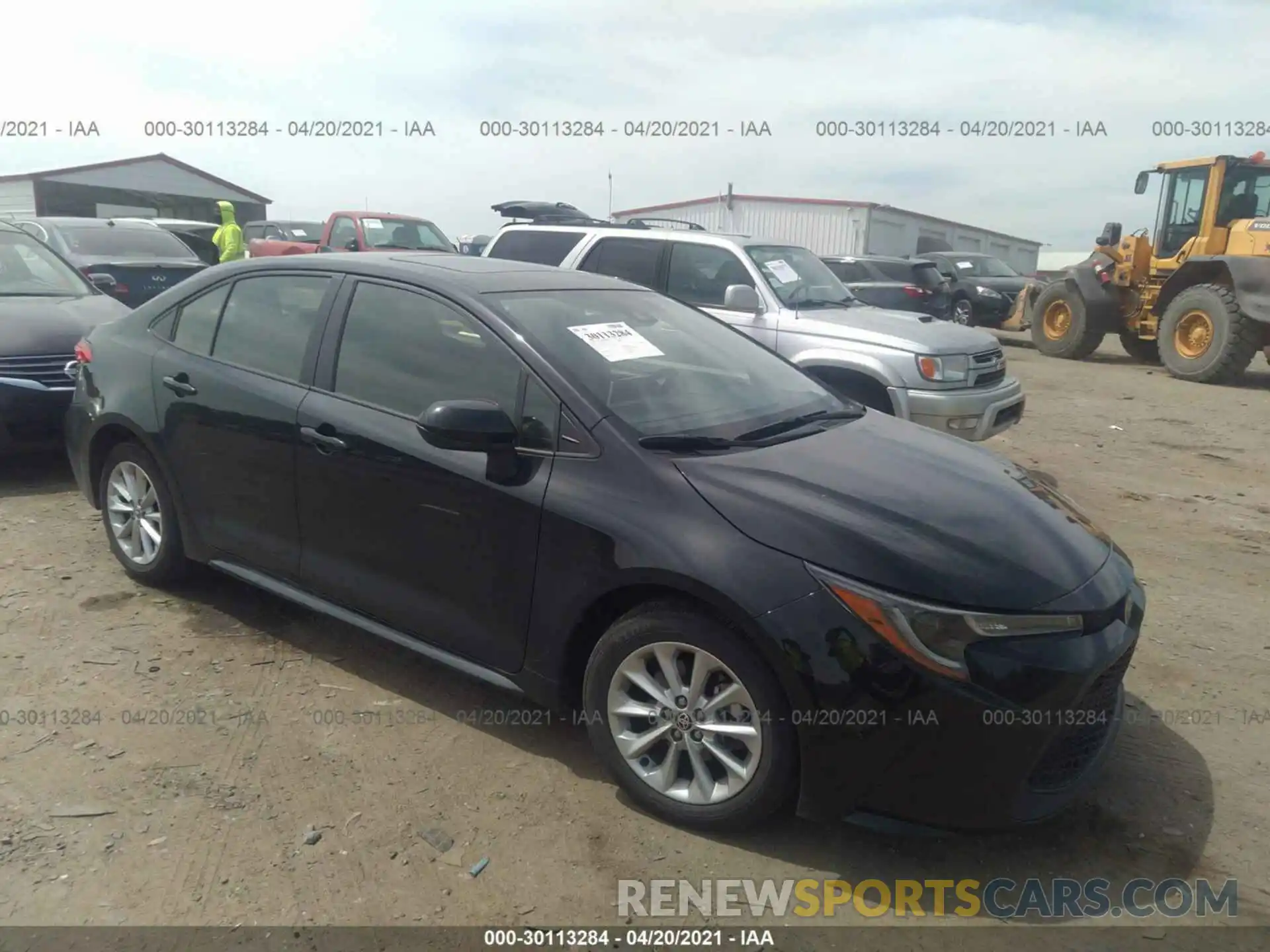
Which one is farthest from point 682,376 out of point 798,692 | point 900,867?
point 900,867

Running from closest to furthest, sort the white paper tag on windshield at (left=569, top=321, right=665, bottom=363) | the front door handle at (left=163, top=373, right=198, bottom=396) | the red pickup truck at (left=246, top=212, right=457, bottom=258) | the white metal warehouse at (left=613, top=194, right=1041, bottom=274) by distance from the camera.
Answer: the white paper tag on windshield at (left=569, top=321, right=665, bottom=363) < the front door handle at (left=163, top=373, right=198, bottom=396) < the red pickup truck at (left=246, top=212, right=457, bottom=258) < the white metal warehouse at (left=613, top=194, right=1041, bottom=274)

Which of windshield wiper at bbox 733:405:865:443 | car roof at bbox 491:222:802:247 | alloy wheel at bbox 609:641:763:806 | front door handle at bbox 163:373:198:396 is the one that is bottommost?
alloy wheel at bbox 609:641:763:806

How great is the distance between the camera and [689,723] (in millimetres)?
2848

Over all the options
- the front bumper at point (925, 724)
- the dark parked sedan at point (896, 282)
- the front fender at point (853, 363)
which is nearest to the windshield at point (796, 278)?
the front fender at point (853, 363)

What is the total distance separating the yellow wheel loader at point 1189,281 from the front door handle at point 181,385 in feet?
43.0

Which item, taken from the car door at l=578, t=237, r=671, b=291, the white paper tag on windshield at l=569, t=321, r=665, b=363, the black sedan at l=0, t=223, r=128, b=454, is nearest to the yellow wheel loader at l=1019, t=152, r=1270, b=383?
the car door at l=578, t=237, r=671, b=291

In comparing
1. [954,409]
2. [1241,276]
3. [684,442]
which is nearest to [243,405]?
[684,442]

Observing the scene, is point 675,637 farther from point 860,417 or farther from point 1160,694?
point 1160,694

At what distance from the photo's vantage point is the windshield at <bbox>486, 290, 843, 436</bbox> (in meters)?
3.24

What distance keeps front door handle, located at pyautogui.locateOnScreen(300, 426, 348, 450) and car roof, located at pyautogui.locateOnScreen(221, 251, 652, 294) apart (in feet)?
2.11

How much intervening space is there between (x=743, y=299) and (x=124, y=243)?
719cm

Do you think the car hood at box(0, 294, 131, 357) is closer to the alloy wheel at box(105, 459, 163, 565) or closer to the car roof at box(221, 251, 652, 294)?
the alloy wheel at box(105, 459, 163, 565)

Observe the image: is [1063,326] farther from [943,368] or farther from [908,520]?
[908,520]

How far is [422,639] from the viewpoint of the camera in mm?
3410
